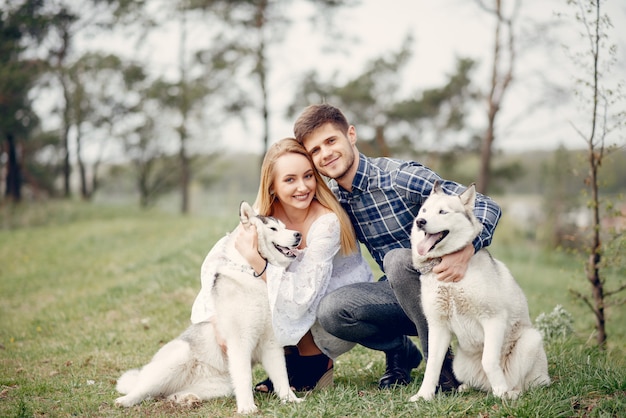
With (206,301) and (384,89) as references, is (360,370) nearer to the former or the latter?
(206,301)

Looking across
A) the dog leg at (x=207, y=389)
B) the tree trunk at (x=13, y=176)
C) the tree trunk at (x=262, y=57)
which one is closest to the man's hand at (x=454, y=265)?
the dog leg at (x=207, y=389)

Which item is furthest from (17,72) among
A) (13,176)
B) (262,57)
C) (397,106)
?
(397,106)

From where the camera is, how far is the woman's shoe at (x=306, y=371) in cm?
361

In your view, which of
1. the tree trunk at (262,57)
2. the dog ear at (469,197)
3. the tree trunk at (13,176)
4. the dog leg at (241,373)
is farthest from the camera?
the tree trunk at (13,176)

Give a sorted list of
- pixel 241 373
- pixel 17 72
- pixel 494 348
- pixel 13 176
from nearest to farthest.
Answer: pixel 494 348 < pixel 241 373 < pixel 17 72 < pixel 13 176

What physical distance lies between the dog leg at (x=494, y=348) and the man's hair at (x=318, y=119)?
1.52m

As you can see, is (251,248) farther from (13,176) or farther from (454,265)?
(13,176)

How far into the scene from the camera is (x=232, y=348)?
3.19m

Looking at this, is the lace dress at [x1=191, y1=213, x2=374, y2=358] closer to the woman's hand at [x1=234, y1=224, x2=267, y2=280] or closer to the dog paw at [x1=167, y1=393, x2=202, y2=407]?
the woman's hand at [x1=234, y1=224, x2=267, y2=280]

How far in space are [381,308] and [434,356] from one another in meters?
0.49

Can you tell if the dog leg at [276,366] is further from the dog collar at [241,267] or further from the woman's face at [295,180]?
the woman's face at [295,180]

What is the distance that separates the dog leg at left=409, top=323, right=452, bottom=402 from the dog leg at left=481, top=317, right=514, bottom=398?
0.23m

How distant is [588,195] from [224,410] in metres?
3.52

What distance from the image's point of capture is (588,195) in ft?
15.3
